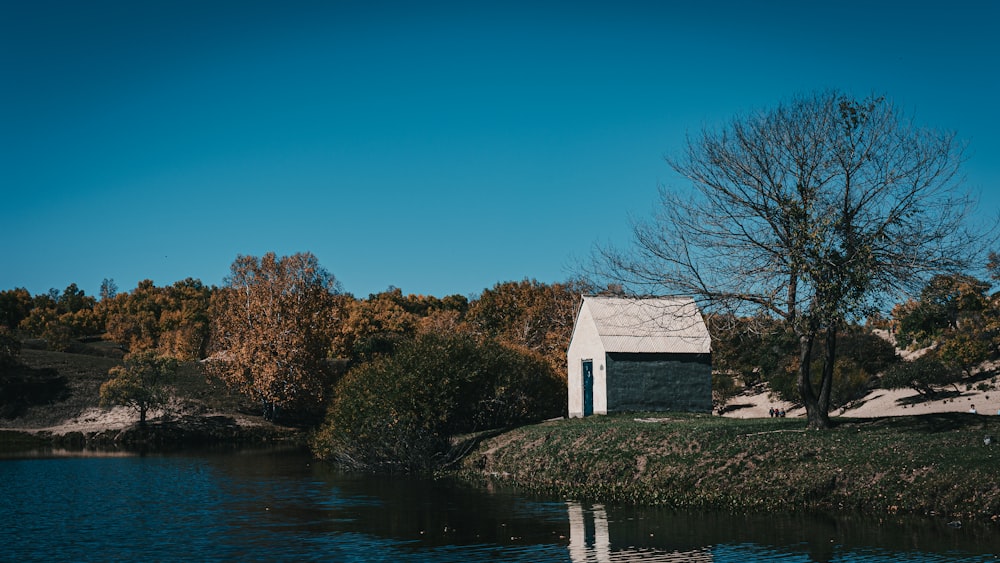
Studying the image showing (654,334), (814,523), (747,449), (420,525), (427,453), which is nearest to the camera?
(814,523)

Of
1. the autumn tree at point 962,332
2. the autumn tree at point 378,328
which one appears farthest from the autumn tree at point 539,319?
the autumn tree at point 962,332

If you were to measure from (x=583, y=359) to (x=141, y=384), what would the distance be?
122 feet

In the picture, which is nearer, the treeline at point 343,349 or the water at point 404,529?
the water at point 404,529

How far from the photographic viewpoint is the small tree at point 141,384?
69.2m

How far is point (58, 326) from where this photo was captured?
105 m

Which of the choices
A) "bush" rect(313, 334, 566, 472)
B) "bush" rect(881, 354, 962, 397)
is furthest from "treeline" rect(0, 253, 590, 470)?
"bush" rect(881, 354, 962, 397)

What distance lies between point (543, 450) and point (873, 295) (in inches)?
559

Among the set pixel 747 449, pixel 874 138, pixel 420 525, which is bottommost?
pixel 420 525

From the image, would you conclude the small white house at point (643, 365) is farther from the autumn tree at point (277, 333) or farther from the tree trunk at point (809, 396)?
the autumn tree at point (277, 333)

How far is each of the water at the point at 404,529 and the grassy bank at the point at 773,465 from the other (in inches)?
52.4

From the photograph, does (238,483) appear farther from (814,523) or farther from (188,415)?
(188,415)

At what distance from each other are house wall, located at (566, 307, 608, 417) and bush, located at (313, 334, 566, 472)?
4.47m

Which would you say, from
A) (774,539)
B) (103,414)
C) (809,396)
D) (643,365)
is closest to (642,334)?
(643,365)

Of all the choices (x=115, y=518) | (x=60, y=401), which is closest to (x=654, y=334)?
(x=115, y=518)
